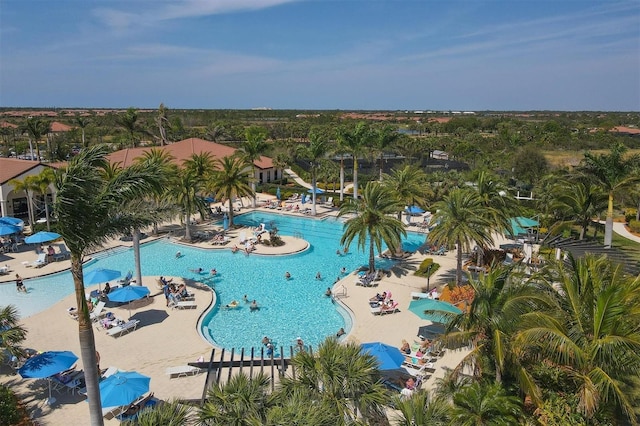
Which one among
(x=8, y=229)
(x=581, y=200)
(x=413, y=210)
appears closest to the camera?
(x=581, y=200)

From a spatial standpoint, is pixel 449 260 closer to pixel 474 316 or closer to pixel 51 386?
pixel 474 316

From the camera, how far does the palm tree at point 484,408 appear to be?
9531 mm

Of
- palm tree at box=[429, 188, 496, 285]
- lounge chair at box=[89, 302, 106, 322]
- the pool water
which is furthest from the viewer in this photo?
palm tree at box=[429, 188, 496, 285]

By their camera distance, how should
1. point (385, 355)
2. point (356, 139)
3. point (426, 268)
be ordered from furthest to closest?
point (356, 139) → point (426, 268) → point (385, 355)

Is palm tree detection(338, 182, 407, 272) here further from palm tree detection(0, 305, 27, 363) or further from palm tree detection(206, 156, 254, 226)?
palm tree detection(0, 305, 27, 363)

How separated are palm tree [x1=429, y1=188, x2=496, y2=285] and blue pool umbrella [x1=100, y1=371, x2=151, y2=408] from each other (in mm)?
13753

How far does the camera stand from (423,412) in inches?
360

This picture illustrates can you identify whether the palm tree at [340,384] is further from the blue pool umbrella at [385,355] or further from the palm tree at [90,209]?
the palm tree at [90,209]

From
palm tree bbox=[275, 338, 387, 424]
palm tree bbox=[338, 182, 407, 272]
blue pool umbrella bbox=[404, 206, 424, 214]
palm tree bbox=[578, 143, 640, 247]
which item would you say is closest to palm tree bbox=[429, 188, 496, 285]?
palm tree bbox=[338, 182, 407, 272]

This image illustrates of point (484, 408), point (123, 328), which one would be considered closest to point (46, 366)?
point (123, 328)

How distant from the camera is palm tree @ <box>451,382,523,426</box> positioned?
31.3 feet

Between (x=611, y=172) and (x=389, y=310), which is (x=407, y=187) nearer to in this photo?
(x=389, y=310)

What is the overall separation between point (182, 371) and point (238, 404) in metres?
6.73

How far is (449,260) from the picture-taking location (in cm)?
2700
